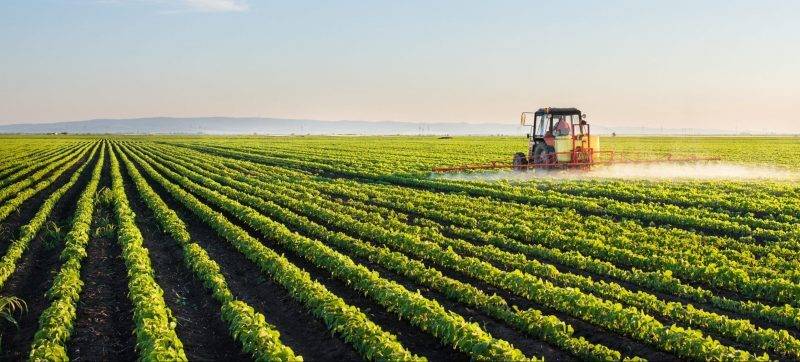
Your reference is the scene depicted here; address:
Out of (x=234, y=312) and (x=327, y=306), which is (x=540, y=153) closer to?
(x=327, y=306)

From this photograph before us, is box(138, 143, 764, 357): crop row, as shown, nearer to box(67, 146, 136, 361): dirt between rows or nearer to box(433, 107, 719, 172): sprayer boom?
box(67, 146, 136, 361): dirt between rows

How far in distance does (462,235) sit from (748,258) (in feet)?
19.6

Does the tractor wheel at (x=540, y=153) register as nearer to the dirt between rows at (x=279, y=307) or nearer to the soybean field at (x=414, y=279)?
the soybean field at (x=414, y=279)

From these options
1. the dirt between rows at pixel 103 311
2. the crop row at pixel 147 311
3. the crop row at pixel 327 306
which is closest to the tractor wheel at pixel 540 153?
the crop row at pixel 327 306

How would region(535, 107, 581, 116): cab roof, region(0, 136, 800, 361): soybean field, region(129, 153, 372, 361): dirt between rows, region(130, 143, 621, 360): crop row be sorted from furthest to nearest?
region(535, 107, 581, 116): cab roof
region(129, 153, 372, 361): dirt between rows
region(0, 136, 800, 361): soybean field
region(130, 143, 621, 360): crop row

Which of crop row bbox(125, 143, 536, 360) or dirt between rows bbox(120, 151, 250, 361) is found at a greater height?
crop row bbox(125, 143, 536, 360)

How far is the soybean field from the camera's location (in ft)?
27.1

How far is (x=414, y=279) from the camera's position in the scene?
11352 mm

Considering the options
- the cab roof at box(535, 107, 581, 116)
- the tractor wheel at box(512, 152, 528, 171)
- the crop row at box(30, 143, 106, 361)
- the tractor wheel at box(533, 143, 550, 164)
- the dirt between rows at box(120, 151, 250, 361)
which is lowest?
the dirt between rows at box(120, 151, 250, 361)

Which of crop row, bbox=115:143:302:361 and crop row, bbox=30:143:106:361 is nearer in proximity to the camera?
crop row, bbox=115:143:302:361

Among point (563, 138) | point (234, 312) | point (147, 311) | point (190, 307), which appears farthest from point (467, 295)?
point (563, 138)

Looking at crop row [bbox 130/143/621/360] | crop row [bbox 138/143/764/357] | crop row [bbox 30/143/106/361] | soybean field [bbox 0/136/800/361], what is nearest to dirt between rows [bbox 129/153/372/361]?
soybean field [bbox 0/136/800/361]

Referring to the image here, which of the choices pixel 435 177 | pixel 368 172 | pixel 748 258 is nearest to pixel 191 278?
pixel 748 258

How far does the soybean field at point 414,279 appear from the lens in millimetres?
8250
